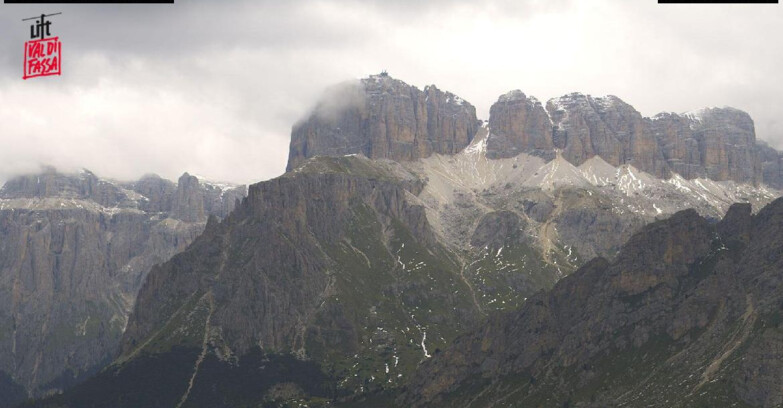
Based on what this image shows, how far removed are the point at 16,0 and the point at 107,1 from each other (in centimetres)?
1769

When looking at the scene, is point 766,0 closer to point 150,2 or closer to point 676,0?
point 676,0

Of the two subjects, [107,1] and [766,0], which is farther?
[107,1]

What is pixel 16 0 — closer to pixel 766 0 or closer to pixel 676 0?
pixel 676 0

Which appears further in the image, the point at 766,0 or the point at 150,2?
the point at 150,2

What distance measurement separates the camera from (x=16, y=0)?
191750mm

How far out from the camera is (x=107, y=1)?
19900cm

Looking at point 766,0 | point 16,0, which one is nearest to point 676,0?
point 766,0

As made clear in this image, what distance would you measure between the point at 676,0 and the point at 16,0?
12899cm

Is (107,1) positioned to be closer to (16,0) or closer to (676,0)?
(16,0)

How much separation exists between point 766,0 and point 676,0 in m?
16.1

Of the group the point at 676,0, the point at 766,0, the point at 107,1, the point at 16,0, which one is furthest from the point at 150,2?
A: the point at 766,0

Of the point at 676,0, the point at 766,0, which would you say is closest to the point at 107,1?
the point at 676,0

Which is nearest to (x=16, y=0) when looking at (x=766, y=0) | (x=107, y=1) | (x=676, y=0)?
(x=107, y=1)

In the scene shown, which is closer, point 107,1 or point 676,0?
point 676,0
